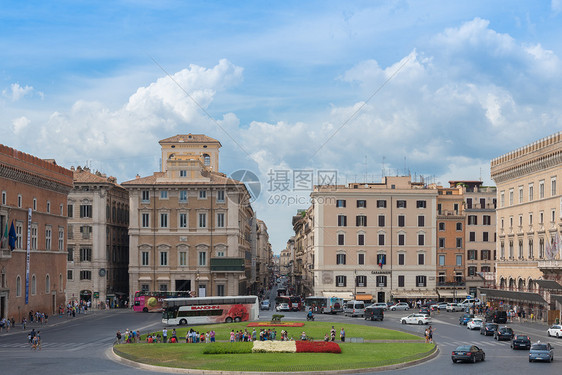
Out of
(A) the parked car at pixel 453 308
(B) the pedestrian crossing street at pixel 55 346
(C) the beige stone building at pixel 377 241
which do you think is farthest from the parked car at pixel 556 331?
(C) the beige stone building at pixel 377 241

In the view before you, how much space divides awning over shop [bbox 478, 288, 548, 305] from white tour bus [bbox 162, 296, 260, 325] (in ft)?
103

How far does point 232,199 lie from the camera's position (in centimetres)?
10944

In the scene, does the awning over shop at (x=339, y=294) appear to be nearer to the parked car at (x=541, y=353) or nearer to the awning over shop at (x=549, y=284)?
the awning over shop at (x=549, y=284)

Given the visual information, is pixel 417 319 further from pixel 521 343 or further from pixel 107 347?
pixel 107 347

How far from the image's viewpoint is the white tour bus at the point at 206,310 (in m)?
78.8

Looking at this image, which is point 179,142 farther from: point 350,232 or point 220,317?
point 220,317

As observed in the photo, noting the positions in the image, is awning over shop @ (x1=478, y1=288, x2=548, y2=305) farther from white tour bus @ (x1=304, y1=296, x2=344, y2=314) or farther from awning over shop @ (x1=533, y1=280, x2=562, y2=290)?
white tour bus @ (x1=304, y1=296, x2=344, y2=314)

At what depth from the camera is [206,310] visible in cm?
8006

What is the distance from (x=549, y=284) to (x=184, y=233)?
168ft

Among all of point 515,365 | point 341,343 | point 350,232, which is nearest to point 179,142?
point 350,232

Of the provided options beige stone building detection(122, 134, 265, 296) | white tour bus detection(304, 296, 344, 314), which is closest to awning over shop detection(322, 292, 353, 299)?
white tour bus detection(304, 296, 344, 314)

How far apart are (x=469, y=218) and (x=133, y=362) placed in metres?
80.5

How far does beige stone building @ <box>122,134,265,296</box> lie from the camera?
355 ft

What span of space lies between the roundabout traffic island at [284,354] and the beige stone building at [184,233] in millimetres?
43884
